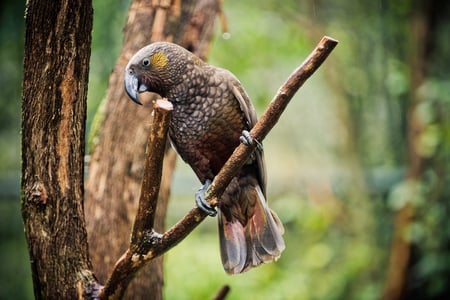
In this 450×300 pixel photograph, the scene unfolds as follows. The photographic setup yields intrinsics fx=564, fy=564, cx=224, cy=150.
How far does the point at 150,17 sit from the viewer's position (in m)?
2.34

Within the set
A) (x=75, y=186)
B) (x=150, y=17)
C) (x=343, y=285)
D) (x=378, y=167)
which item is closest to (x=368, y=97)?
(x=378, y=167)

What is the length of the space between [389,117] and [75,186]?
322 cm

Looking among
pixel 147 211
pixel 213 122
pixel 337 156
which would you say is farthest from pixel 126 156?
pixel 337 156

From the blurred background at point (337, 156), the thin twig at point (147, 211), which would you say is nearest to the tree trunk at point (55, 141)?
the thin twig at point (147, 211)

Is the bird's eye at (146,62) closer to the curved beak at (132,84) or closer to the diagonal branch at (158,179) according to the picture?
the curved beak at (132,84)

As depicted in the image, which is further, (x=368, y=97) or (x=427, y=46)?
(x=368, y=97)

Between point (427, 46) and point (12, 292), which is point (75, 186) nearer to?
point (12, 292)

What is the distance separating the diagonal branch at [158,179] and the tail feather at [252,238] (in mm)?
390

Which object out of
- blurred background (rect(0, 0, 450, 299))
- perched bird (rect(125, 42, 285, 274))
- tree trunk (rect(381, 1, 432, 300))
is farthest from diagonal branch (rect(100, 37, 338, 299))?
A: tree trunk (rect(381, 1, 432, 300))

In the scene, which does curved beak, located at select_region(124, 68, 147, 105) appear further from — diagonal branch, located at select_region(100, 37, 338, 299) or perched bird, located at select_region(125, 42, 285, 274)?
diagonal branch, located at select_region(100, 37, 338, 299)

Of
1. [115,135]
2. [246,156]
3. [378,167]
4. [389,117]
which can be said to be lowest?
[378,167]

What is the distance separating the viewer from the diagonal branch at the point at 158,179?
1414 millimetres

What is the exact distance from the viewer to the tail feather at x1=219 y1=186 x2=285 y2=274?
1952mm

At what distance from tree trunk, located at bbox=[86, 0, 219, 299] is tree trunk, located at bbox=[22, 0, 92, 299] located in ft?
1.54
